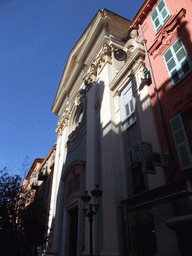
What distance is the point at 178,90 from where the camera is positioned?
680cm

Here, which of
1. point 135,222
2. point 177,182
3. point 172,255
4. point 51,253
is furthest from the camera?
point 51,253

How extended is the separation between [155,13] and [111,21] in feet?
20.9

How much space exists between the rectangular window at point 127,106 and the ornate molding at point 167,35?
2051 millimetres

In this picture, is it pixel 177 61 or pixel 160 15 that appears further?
pixel 160 15

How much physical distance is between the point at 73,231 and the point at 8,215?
472 cm

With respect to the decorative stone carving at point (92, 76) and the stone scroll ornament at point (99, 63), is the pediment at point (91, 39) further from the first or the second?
the decorative stone carving at point (92, 76)

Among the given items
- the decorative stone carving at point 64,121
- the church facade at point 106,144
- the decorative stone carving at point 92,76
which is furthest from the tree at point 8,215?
the decorative stone carving at point 92,76

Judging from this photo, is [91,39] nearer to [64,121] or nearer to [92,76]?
[92,76]

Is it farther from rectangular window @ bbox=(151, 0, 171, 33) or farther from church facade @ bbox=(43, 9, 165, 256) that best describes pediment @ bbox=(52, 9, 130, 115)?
rectangular window @ bbox=(151, 0, 171, 33)

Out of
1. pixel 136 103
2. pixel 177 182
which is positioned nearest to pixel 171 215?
pixel 177 182

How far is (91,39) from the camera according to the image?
16.1 metres

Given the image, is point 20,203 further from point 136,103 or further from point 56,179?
point 136,103

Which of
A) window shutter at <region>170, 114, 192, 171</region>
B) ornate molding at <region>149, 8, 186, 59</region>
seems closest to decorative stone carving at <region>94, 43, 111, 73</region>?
ornate molding at <region>149, 8, 186, 59</region>

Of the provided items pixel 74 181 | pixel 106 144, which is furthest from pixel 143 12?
pixel 74 181
